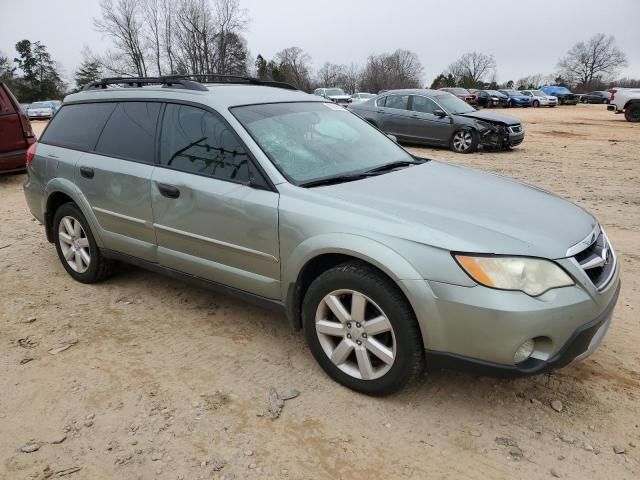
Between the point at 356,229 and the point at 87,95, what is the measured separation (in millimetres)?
3007

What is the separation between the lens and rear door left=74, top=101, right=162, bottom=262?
142 inches

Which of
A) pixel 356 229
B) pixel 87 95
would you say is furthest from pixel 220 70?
pixel 356 229

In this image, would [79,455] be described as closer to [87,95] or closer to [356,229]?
[356,229]

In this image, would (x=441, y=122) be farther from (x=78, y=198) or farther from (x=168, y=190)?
(x=168, y=190)

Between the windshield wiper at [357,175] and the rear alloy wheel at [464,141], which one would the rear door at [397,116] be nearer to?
the rear alloy wheel at [464,141]

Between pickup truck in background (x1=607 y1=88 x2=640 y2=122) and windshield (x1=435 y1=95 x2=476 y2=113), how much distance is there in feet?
37.5

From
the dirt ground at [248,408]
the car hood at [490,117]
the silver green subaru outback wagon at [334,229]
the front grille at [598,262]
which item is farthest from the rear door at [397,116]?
the front grille at [598,262]

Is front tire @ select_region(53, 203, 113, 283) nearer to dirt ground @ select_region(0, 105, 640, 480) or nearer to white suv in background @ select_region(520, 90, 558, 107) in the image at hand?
dirt ground @ select_region(0, 105, 640, 480)

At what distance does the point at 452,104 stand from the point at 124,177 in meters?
10.8

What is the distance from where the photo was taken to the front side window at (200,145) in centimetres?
312

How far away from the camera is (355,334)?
8.82ft

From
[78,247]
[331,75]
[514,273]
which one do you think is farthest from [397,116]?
[331,75]

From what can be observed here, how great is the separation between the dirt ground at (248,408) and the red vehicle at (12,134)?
5.54m

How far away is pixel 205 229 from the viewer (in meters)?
3.22
